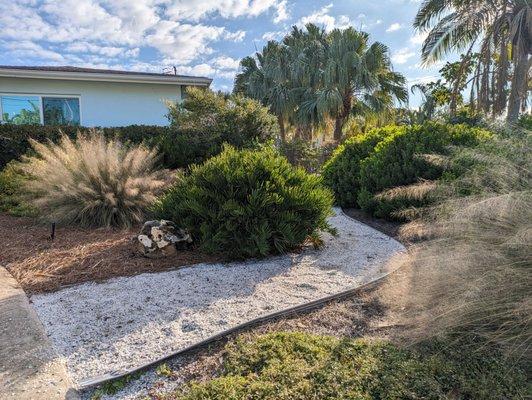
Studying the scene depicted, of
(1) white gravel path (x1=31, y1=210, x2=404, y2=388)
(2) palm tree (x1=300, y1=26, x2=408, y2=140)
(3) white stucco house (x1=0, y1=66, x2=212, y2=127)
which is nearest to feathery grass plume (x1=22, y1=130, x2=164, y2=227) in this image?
(1) white gravel path (x1=31, y1=210, x2=404, y2=388)

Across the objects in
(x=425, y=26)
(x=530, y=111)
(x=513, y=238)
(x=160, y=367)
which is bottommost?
(x=160, y=367)

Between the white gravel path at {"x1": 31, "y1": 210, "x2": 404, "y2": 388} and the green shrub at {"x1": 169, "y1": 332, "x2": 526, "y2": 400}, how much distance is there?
50cm

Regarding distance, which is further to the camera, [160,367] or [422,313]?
[422,313]

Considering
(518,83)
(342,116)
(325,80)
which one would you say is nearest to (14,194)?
(325,80)

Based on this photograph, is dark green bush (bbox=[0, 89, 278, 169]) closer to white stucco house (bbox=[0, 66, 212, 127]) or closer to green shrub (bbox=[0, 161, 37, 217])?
green shrub (bbox=[0, 161, 37, 217])

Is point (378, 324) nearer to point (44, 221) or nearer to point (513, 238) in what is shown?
point (513, 238)

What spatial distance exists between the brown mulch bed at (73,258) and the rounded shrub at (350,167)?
3.73 meters

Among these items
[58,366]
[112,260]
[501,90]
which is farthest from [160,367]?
[501,90]

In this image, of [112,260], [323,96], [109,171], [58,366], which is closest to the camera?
[58,366]

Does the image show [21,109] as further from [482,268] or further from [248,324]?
[482,268]

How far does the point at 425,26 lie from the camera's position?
12.2 metres

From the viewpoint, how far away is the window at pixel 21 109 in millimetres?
11469

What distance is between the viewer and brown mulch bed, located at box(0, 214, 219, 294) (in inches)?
155

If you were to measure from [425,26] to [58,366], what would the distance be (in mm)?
13300
